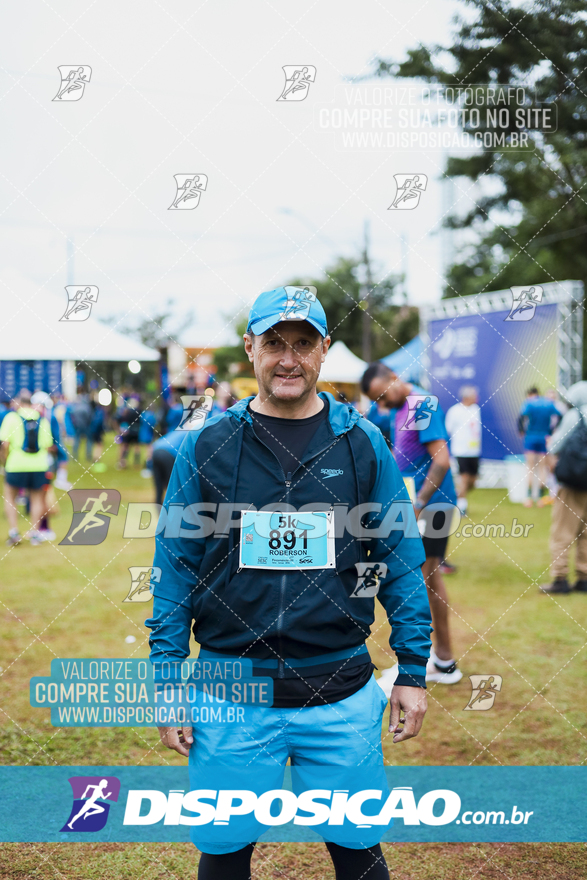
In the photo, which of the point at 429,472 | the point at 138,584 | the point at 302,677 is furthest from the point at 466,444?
the point at 302,677

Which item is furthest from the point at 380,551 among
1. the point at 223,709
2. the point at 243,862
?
the point at 243,862

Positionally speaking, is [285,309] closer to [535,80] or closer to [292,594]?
[292,594]

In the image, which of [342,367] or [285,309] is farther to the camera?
[342,367]

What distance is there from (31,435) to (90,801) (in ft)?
20.8

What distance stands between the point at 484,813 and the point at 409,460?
2162 millimetres

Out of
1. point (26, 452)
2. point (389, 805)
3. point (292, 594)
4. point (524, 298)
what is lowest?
point (389, 805)

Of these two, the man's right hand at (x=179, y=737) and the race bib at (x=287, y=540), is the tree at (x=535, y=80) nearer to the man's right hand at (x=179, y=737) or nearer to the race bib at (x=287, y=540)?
the race bib at (x=287, y=540)

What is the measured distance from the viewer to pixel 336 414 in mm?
2146

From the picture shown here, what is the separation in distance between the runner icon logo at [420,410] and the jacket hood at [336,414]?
231 centimetres

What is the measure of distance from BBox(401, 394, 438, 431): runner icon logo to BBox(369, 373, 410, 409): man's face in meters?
0.12

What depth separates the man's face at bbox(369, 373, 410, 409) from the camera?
4625 mm

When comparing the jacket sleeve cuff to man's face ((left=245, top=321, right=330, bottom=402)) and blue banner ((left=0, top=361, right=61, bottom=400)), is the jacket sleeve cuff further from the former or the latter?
blue banner ((left=0, top=361, right=61, bottom=400))

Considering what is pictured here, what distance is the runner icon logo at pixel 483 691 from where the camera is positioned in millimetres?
4320

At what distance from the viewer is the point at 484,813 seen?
3.24m
